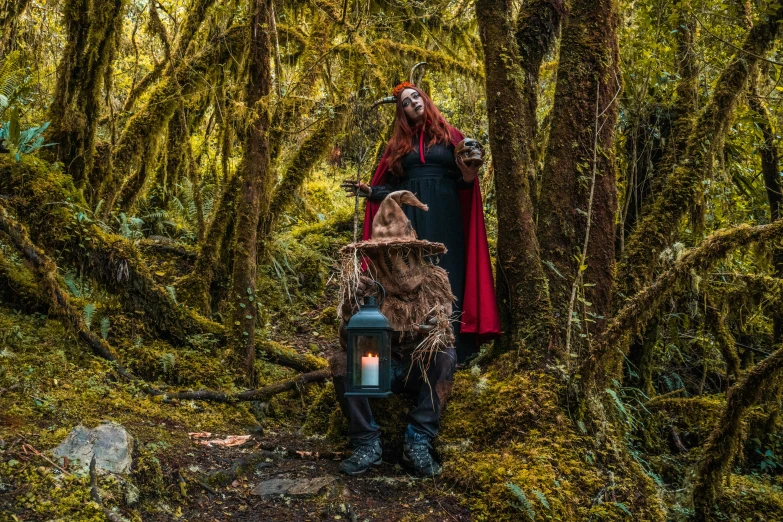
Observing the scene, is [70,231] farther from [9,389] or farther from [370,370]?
[370,370]

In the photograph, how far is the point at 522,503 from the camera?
10.8 ft

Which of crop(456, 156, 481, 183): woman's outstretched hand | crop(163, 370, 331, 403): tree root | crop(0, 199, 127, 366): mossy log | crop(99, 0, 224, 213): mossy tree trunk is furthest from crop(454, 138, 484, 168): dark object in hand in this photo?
crop(99, 0, 224, 213): mossy tree trunk

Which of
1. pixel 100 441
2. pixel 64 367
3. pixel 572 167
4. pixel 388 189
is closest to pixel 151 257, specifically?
pixel 64 367

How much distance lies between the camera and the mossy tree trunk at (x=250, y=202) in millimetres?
5859

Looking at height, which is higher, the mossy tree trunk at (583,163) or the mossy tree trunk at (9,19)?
the mossy tree trunk at (9,19)

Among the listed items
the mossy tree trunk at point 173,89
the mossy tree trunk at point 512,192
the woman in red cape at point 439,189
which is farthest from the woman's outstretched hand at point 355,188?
the mossy tree trunk at point 173,89

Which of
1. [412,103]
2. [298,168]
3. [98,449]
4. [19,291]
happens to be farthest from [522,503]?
[298,168]

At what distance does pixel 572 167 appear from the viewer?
427 centimetres

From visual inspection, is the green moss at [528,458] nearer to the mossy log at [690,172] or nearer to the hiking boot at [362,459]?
the hiking boot at [362,459]

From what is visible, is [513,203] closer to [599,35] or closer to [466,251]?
→ [466,251]

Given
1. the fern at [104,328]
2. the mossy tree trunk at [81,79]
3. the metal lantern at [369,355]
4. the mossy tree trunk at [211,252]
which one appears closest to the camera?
the metal lantern at [369,355]

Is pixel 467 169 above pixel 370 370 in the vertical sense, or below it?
above

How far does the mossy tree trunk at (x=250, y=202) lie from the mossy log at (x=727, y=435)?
3898 mm

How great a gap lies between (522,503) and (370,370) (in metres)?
1.11
